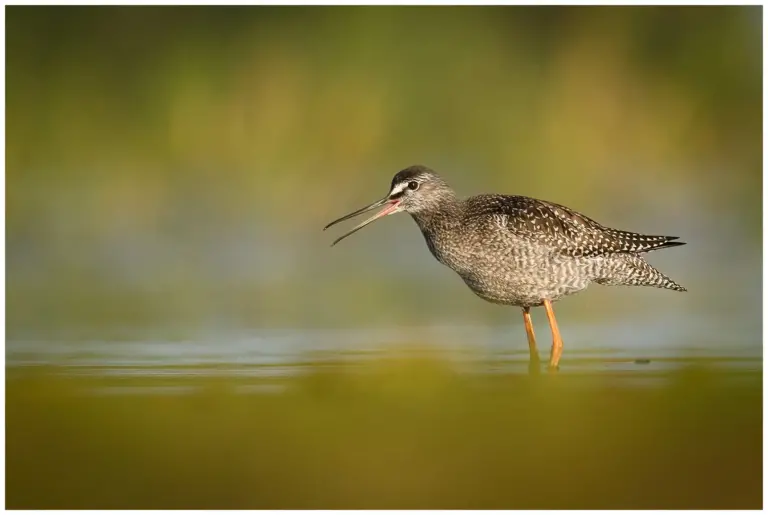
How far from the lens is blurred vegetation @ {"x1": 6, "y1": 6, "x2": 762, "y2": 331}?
16469 mm

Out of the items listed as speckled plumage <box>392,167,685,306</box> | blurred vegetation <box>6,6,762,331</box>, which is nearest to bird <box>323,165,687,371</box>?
speckled plumage <box>392,167,685,306</box>

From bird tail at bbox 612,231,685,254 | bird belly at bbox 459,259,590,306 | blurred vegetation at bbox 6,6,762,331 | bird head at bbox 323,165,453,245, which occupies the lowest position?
bird belly at bbox 459,259,590,306

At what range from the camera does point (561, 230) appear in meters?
9.69

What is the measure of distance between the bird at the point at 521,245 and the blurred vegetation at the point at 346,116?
5.85 metres

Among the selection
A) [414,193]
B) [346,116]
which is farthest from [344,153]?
[414,193]

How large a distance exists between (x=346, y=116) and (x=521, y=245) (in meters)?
8.09

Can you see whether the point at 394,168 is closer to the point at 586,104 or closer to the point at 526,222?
the point at 586,104

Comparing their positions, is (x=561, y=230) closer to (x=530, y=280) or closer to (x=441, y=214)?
(x=530, y=280)

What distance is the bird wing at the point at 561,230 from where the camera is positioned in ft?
31.5

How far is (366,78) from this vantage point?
17250 millimetres

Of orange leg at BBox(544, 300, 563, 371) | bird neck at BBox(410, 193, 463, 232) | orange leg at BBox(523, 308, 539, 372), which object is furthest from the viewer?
bird neck at BBox(410, 193, 463, 232)

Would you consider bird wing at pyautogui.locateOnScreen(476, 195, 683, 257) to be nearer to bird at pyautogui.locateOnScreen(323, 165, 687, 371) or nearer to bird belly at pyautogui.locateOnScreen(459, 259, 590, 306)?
bird at pyautogui.locateOnScreen(323, 165, 687, 371)

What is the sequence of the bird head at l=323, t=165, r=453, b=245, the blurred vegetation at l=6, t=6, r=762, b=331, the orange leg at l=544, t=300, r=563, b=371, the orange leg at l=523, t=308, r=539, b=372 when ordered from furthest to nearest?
the blurred vegetation at l=6, t=6, r=762, b=331 < the bird head at l=323, t=165, r=453, b=245 < the orange leg at l=544, t=300, r=563, b=371 < the orange leg at l=523, t=308, r=539, b=372

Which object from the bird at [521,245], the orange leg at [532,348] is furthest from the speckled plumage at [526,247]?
the orange leg at [532,348]
